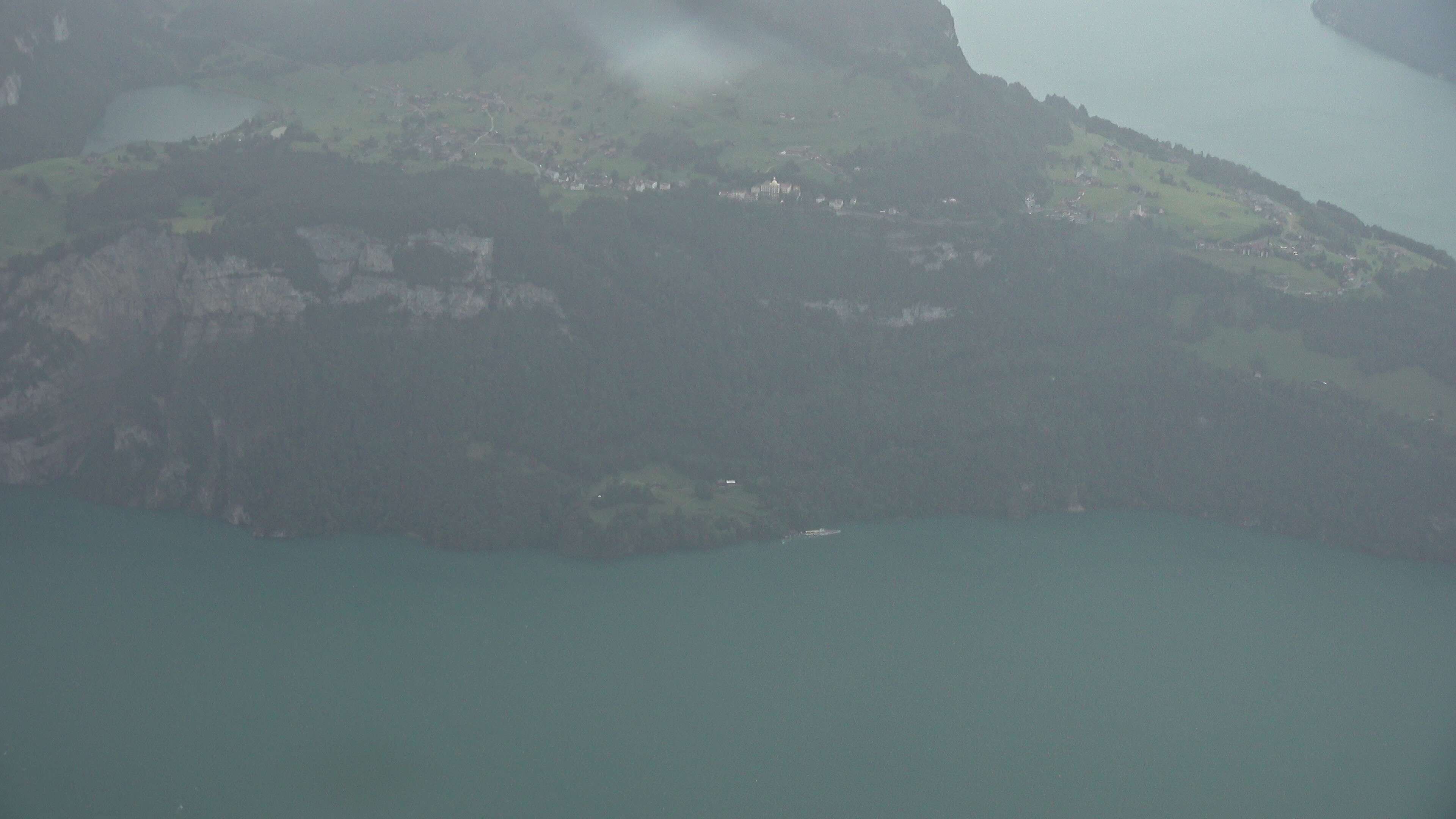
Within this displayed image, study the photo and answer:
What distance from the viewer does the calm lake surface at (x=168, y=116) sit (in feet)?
189

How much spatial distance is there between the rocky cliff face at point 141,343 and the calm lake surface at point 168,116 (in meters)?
10.9

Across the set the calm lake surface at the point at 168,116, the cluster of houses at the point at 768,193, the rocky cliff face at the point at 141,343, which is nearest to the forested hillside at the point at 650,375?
the rocky cliff face at the point at 141,343

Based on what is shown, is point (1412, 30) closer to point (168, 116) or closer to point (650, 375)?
point (650, 375)

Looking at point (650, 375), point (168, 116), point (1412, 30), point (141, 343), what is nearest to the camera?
point (141, 343)

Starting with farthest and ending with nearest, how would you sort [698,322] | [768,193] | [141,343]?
[768,193] → [698,322] → [141,343]

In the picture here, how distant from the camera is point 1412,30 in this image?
95625 millimetres

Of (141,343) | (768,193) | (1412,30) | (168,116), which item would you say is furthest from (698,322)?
(1412,30)

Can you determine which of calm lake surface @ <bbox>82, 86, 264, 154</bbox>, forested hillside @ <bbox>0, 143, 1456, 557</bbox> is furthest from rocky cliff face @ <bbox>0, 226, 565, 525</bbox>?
calm lake surface @ <bbox>82, 86, 264, 154</bbox>

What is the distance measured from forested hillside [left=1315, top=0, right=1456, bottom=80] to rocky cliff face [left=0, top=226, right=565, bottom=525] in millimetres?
68523

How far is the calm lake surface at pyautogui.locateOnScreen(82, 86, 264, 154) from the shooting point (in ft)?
189

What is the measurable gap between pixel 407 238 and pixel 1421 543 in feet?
97.0

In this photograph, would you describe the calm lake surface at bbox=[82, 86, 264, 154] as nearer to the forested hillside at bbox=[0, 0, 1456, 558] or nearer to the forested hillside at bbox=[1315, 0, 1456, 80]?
the forested hillside at bbox=[0, 0, 1456, 558]

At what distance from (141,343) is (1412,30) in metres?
77.2

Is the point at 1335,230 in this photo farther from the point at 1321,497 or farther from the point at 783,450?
the point at 783,450
